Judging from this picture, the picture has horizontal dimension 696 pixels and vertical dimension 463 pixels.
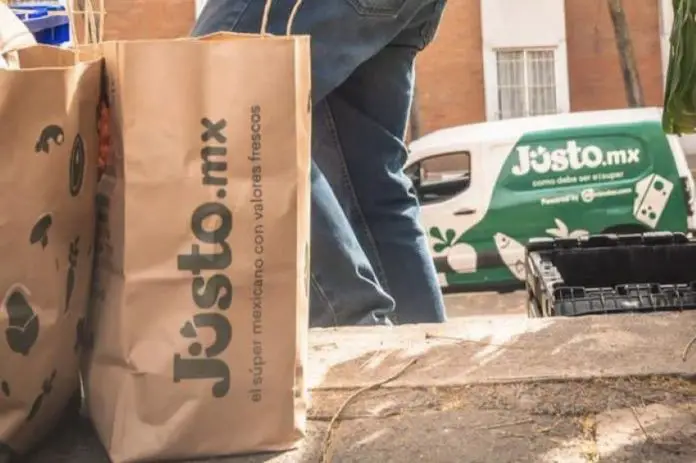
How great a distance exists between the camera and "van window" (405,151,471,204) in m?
8.84

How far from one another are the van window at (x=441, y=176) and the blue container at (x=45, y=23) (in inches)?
245

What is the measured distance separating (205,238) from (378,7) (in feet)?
2.45

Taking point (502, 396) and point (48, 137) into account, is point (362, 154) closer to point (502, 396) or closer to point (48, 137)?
point (502, 396)

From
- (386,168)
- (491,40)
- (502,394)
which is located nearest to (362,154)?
(386,168)

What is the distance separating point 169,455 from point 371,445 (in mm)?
252

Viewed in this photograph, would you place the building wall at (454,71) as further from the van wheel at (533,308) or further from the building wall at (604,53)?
the van wheel at (533,308)

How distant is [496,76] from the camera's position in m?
15.2

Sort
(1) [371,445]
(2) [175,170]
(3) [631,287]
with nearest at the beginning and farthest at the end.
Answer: (2) [175,170] → (1) [371,445] → (3) [631,287]

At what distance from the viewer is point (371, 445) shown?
129 centimetres

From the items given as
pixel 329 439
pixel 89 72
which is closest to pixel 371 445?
pixel 329 439

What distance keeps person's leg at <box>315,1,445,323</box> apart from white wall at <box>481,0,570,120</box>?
13.2m

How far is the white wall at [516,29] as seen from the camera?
15.0 m

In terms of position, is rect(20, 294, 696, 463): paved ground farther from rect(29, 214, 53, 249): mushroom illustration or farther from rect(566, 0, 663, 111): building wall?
rect(566, 0, 663, 111): building wall

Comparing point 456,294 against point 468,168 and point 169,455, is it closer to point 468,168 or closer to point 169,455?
point 468,168
